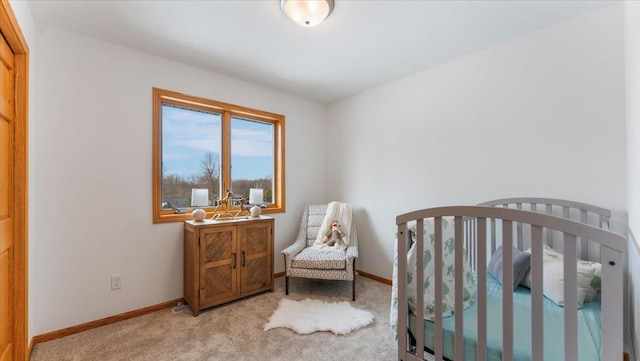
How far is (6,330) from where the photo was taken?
5.03 ft

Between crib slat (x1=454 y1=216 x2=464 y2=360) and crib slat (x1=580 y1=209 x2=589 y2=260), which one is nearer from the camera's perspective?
crib slat (x1=454 y1=216 x2=464 y2=360)

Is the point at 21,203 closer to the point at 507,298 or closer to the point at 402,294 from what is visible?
the point at 402,294

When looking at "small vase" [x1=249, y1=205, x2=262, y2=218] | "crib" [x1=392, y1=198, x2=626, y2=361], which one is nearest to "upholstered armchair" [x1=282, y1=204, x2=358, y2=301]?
"small vase" [x1=249, y1=205, x2=262, y2=218]

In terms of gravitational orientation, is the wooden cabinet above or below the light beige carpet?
above

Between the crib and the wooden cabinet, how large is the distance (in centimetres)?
170

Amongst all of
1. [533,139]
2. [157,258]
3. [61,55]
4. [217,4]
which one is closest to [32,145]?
[61,55]

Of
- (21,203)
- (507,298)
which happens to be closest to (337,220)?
(507,298)

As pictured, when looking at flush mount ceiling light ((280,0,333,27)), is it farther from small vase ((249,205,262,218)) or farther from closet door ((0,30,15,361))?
small vase ((249,205,262,218))

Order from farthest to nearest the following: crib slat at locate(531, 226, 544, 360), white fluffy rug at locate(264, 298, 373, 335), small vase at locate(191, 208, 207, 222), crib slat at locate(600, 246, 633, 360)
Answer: small vase at locate(191, 208, 207, 222), white fluffy rug at locate(264, 298, 373, 335), crib slat at locate(531, 226, 544, 360), crib slat at locate(600, 246, 633, 360)

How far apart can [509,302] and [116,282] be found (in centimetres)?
281

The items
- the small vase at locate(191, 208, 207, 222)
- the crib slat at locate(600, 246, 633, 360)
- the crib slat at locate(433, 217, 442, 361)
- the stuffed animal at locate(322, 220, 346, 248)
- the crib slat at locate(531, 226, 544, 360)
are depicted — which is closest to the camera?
the crib slat at locate(600, 246, 633, 360)

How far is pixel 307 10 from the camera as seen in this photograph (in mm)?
1806

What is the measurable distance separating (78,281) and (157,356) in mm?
965

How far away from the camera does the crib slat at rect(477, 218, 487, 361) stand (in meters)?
1.11
